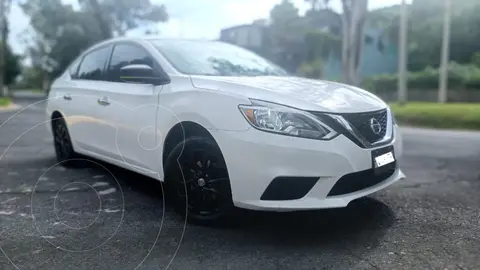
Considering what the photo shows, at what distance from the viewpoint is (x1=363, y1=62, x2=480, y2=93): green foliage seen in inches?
884

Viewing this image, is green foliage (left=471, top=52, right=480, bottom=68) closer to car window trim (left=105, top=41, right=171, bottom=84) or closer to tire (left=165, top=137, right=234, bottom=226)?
car window trim (left=105, top=41, right=171, bottom=84)

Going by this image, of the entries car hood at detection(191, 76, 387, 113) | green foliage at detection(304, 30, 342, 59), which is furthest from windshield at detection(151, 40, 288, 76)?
green foliage at detection(304, 30, 342, 59)

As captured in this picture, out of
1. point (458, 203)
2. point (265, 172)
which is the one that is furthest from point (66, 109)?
point (458, 203)

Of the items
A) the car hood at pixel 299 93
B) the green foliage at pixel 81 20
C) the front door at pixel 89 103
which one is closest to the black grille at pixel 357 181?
the car hood at pixel 299 93

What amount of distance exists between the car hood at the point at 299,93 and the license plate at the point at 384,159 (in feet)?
1.13

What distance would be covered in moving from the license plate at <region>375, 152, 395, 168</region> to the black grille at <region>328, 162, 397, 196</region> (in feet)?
0.12

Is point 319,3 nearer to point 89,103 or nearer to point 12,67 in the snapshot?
point 89,103

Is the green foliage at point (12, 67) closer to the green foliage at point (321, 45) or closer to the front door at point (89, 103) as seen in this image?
the green foliage at point (321, 45)

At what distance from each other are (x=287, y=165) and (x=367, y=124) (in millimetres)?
699

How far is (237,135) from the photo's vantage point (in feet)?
10.0

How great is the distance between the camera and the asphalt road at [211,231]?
284 centimetres

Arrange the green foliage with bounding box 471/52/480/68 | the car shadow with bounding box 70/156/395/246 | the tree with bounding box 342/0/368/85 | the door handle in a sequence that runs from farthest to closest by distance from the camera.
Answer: the green foliage with bounding box 471/52/480/68, the tree with bounding box 342/0/368/85, the door handle, the car shadow with bounding box 70/156/395/246

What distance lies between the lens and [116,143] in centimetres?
414

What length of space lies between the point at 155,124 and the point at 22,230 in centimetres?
122
